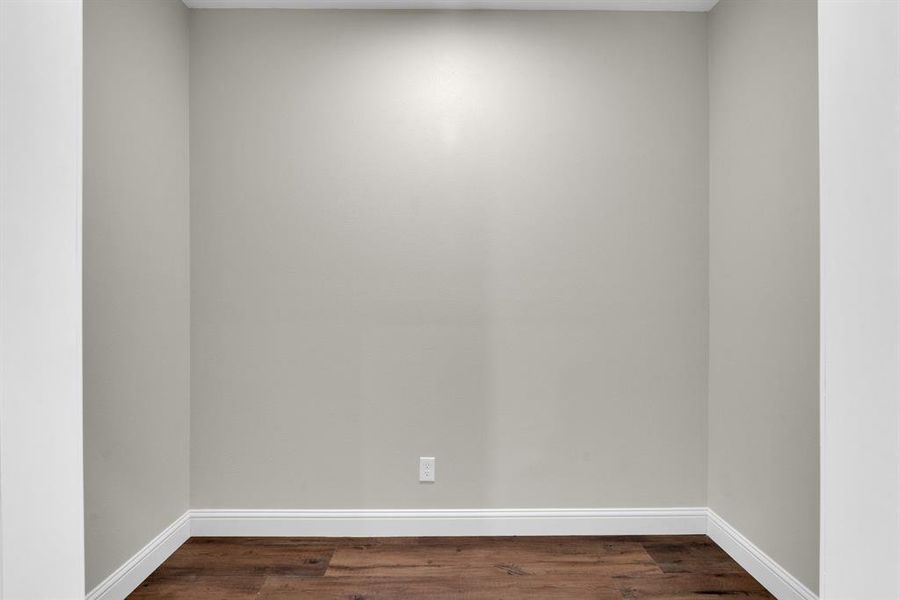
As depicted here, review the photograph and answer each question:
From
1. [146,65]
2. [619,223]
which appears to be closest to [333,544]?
[619,223]

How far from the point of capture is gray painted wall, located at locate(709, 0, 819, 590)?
1.94 metres

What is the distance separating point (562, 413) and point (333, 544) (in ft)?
3.88

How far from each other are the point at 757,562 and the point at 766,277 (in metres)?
1.11

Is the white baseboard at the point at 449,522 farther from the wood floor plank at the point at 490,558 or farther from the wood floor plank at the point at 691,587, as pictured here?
the wood floor plank at the point at 691,587

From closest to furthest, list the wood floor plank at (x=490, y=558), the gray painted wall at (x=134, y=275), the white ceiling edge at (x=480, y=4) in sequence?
the gray painted wall at (x=134, y=275), the wood floor plank at (x=490, y=558), the white ceiling edge at (x=480, y=4)

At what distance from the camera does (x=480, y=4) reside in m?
2.57

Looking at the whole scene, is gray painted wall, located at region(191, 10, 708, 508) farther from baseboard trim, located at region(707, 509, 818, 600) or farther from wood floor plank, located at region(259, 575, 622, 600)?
wood floor plank, located at region(259, 575, 622, 600)

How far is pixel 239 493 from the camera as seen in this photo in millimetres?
2578

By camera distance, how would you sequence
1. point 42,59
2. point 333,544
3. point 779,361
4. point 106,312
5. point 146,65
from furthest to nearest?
point 333,544 < point 146,65 < point 779,361 < point 106,312 < point 42,59

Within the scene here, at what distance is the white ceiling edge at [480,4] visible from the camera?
2.55 meters

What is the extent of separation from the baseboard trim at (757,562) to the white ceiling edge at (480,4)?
2.32 metres

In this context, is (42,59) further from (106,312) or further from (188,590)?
(188,590)

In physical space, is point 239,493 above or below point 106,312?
below

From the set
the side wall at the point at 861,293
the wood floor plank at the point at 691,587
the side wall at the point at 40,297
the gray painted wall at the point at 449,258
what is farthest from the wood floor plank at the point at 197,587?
the side wall at the point at 861,293
